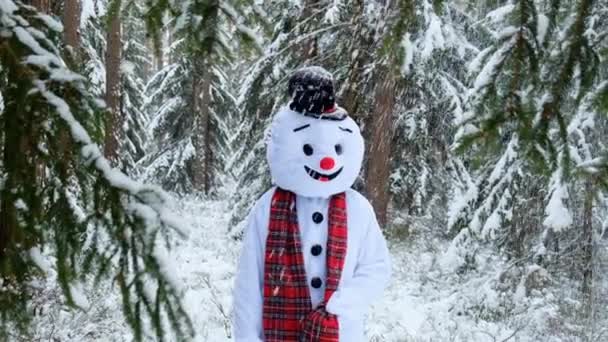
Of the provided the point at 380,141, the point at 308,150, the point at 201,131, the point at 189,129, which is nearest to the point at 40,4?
the point at 308,150

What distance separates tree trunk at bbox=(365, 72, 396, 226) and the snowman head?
5.78m

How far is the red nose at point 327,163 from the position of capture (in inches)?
120

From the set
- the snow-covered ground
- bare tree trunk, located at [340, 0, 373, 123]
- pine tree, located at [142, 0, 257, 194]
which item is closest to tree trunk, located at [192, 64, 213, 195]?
pine tree, located at [142, 0, 257, 194]

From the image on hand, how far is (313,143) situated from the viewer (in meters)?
3.14

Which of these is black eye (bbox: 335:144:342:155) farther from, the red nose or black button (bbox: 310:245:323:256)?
black button (bbox: 310:245:323:256)

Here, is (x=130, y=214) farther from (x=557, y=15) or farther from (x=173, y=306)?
(x=557, y=15)

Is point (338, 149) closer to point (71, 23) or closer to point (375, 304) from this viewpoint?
point (375, 304)

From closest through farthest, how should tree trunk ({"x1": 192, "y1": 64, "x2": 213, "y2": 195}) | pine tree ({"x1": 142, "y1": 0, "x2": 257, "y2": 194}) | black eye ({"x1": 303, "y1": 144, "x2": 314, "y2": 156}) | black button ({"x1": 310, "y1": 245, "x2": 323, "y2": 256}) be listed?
black button ({"x1": 310, "y1": 245, "x2": 323, "y2": 256}) < black eye ({"x1": 303, "y1": 144, "x2": 314, "y2": 156}) < tree trunk ({"x1": 192, "y1": 64, "x2": 213, "y2": 195}) < pine tree ({"x1": 142, "y1": 0, "x2": 257, "y2": 194})

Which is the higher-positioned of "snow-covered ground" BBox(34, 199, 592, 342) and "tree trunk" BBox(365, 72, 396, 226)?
"tree trunk" BBox(365, 72, 396, 226)

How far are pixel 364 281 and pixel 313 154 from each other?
730 mm

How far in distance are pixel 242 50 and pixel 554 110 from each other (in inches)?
49.6

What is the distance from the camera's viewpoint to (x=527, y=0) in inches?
89.6

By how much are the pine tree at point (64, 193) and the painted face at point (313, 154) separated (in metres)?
1.29

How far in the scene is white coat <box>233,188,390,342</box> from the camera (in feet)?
9.76
